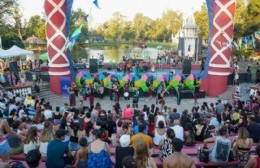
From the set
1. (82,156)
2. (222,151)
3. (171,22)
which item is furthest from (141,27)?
(82,156)

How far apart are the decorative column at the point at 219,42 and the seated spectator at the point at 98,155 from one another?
Result: 1499 cm

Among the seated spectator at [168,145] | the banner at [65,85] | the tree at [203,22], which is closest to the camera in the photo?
the seated spectator at [168,145]

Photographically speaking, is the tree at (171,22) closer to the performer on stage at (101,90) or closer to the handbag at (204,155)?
the performer on stage at (101,90)

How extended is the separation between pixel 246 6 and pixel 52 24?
38695 millimetres

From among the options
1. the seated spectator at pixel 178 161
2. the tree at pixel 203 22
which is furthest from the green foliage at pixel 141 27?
A: the seated spectator at pixel 178 161

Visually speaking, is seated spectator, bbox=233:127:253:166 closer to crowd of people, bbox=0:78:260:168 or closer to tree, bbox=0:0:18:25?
crowd of people, bbox=0:78:260:168

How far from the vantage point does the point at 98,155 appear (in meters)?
5.64

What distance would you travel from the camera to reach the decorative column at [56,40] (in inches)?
760

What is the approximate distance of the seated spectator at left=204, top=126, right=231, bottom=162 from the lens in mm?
6522

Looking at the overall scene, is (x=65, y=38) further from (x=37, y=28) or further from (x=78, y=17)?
(x=78, y=17)

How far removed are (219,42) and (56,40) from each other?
10.0m

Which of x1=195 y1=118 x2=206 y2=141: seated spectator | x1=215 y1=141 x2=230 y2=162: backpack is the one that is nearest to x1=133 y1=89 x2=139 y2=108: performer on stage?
x1=195 y1=118 x2=206 y2=141: seated spectator

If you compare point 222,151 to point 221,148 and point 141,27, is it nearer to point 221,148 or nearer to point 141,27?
point 221,148

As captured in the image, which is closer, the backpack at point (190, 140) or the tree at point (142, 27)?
the backpack at point (190, 140)
